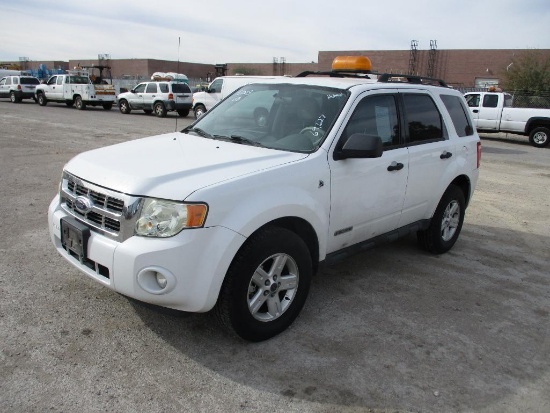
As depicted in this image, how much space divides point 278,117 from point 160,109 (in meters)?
→ 21.9

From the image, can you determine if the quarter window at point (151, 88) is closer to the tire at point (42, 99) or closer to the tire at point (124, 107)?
the tire at point (124, 107)

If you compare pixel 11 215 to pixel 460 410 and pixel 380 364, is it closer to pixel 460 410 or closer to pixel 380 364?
pixel 380 364

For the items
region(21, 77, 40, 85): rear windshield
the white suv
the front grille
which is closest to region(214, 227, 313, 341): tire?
the white suv

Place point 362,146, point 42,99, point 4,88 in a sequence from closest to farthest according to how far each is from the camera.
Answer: point 362,146 → point 42,99 → point 4,88

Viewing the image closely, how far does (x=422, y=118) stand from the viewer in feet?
15.5

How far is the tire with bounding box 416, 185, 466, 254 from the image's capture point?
509 centimetres

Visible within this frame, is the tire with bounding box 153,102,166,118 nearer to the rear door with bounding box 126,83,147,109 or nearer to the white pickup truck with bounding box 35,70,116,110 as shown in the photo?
the rear door with bounding box 126,83,147,109

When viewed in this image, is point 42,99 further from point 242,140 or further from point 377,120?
point 377,120

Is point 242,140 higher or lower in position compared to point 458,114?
lower

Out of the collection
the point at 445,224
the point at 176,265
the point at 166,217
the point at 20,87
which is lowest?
the point at 445,224

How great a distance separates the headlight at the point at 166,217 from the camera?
280cm

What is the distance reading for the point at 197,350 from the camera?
126 inches

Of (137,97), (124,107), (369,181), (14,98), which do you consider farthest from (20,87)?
(369,181)

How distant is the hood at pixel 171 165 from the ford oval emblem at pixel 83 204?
5.5 inches
